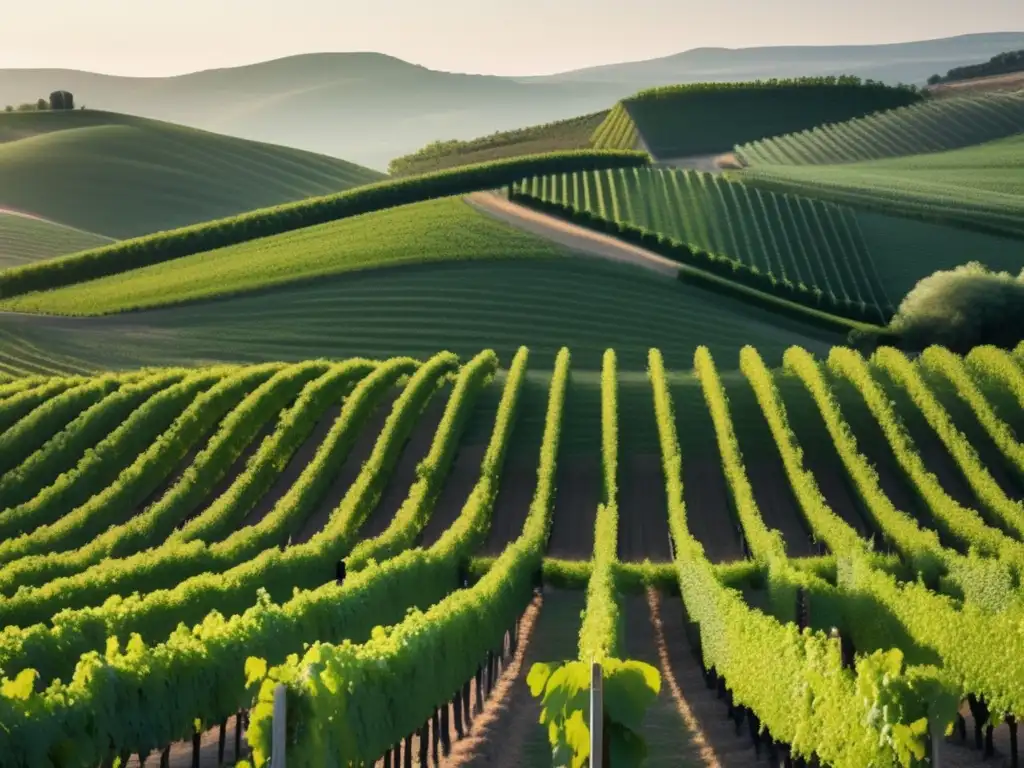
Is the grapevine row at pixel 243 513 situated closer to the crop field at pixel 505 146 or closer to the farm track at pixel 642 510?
the farm track at pixel 642 510

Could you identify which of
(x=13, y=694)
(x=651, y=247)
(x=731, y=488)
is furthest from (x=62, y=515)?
(x=651, y=247)

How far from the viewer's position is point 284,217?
102250 mm

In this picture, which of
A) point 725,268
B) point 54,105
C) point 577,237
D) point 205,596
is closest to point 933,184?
point 725,268

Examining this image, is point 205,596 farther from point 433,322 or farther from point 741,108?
point 741,108

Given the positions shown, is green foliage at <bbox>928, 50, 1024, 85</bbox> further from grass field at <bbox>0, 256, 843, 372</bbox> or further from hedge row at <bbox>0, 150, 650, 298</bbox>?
grass field at <bbox>0, 256, 843, 372</bbox>

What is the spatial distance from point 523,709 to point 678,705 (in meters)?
3.17

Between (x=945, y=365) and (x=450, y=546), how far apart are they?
90.3 ft

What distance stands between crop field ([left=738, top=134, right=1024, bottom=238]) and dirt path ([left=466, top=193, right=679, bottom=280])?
53.2 ft

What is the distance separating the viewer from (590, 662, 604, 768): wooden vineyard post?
1717 centimetres

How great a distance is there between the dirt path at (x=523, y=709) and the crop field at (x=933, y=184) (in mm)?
62786

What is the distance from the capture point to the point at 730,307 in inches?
3292

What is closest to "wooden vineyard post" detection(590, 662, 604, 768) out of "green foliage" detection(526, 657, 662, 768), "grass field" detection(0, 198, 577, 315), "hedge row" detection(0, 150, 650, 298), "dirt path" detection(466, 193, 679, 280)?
"green foliage" detection(526, 657, 662, 768)

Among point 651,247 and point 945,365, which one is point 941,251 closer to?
point 651,247

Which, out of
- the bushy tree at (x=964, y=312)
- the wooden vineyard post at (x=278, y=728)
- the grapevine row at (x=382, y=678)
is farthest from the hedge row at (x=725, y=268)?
the wooden vineyard post at (x=278, y=728)
